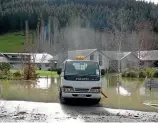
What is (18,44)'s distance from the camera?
412 feet

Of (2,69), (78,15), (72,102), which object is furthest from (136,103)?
(78,15)

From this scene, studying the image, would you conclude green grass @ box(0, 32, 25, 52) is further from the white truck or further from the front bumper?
the front bumper

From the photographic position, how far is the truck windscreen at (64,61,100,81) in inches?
551

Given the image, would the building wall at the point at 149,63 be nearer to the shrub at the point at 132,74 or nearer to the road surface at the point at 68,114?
the shrub at the point at 132,74

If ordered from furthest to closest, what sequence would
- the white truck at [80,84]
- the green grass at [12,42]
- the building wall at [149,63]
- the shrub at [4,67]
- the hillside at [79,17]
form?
the green grass at [12,42], the hillside at [79,17], the building wall at [149,63], the shrub at [4,67], the white truck at [80,84]

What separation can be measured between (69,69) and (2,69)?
26722mm

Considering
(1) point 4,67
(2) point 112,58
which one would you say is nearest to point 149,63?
(2) point 112,58

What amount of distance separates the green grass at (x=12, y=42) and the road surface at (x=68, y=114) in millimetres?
106956

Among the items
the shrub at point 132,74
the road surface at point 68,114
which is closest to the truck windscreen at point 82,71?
the road surface at point 68,114

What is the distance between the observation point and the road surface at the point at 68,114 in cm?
1052

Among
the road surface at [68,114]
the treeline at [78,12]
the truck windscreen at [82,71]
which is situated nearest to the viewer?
the road surface at [68,114]

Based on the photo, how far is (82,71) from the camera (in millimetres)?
14336

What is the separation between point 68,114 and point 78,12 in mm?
109284

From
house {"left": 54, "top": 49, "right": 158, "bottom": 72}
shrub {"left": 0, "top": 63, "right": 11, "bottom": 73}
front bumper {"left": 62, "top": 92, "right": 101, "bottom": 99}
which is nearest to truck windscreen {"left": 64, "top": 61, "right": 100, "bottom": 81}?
front bumper {"left": 62, "top": 92, "right": 101, "bottom": 99}
